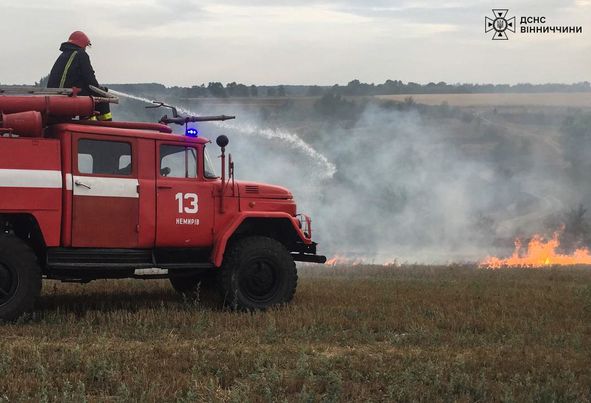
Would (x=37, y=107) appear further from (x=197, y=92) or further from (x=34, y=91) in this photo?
(x=197, y=92)

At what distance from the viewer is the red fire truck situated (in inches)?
369

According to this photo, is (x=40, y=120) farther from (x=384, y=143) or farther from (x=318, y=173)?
(x=384, y=143)

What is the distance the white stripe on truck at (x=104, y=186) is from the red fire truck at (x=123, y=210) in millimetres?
14

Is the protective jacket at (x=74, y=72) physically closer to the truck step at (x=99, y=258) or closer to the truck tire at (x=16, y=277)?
the truck step at (x=99, y=258)

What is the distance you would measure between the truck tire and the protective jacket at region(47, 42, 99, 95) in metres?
2.72

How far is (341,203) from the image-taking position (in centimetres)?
5131

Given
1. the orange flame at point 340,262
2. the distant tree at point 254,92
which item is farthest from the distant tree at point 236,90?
the orange flame at point 340,262

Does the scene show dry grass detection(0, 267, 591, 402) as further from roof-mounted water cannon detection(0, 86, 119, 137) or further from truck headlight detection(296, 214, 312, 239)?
roof-mounted water cannon detection(0, 86, 119, 137)

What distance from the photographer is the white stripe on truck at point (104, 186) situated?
9.75 m

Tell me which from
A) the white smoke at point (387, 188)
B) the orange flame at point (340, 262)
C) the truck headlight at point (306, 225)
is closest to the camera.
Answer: the truck headlight at point (306, 225)

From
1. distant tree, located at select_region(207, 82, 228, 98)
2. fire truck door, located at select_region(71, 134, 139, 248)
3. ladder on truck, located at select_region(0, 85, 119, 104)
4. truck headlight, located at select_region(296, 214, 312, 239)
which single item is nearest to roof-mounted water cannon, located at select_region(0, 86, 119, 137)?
ladder on truck, located at select_region(0, 85, 119, 104)

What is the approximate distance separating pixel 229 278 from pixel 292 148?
3214cm

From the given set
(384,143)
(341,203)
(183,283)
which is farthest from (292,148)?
(183,283)

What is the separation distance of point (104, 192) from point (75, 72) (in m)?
2.20
